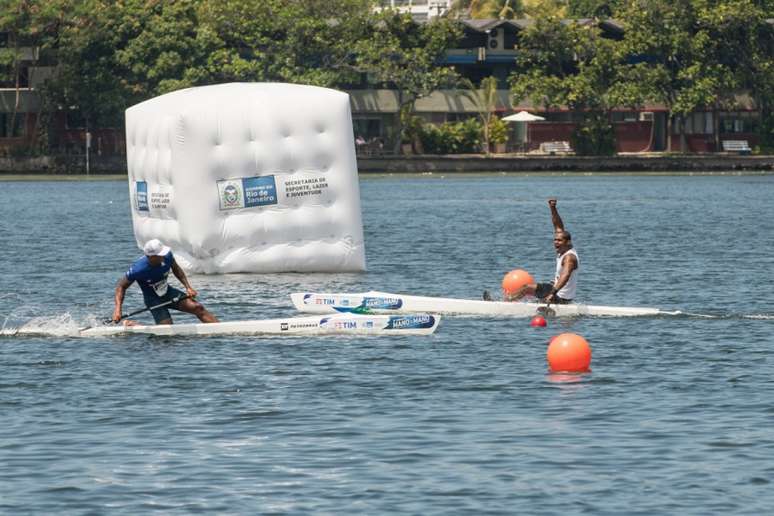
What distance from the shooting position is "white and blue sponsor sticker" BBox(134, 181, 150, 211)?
4253cm

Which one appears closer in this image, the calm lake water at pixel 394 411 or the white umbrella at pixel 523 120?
the calm lake water at pixel 394 411

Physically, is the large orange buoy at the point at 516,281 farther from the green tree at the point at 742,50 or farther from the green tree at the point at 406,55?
the green tree at the point at 742,50

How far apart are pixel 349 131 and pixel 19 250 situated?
805 inches

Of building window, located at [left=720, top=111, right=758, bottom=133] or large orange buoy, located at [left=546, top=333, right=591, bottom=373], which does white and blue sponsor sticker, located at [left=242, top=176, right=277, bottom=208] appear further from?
building window, located at [left=720, top=111, right=758, bottom=133]

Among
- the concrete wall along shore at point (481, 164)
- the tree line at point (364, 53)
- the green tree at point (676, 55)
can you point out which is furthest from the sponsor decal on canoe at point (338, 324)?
the green tree at point (676, 55)

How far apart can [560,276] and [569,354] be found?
6.36 m

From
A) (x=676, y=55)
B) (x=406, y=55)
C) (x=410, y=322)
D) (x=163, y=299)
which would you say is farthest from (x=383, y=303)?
(x=676, y=55)

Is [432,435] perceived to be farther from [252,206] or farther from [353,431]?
[252,206]

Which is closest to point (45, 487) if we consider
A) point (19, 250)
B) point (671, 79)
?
point (19, 250)

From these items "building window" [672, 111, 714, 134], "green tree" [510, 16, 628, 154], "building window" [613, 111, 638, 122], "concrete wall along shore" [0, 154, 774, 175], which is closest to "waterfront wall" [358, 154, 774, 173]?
"concrete wall along shore" [0, 154, 774, 175]

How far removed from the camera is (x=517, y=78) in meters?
131

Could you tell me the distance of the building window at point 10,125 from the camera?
129 metres

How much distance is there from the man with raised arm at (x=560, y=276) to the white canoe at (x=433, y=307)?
23cm

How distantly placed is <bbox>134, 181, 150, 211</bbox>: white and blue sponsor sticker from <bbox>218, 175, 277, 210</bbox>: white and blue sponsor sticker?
8.61ft
